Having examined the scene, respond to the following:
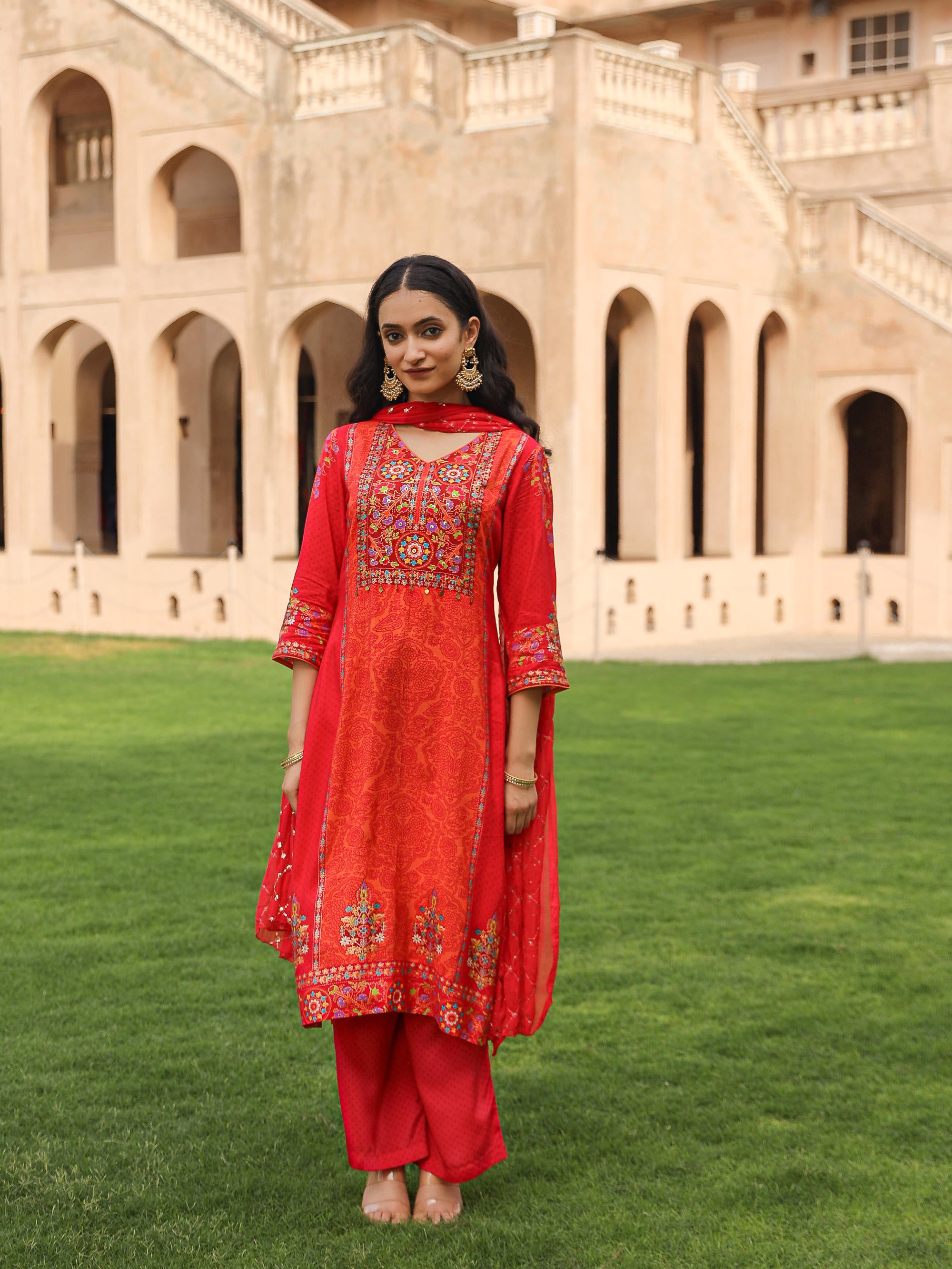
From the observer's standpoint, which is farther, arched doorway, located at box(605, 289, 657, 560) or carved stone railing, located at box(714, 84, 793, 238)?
carved stone railing, located at box(714, 84, 793, 238)

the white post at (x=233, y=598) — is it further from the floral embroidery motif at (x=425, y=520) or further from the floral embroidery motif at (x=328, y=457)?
the floral embroidery motif at (x=425, y=520)

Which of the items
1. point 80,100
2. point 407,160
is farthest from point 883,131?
point 80,100

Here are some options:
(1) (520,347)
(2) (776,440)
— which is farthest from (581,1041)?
(2) (776,440)

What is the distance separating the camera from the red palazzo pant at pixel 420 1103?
371cm

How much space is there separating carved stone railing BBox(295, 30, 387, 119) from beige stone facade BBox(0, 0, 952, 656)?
0.12ft

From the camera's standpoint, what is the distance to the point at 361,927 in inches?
144

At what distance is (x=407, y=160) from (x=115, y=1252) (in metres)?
16.3

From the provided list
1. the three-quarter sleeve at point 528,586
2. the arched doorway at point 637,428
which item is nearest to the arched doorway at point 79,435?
the arched doorway at point 637,428

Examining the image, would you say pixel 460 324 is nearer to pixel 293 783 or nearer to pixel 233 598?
pixel 293 783

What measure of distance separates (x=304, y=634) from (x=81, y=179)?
21301 mm

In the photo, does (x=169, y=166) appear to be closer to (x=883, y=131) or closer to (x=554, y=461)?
(x=554, y=461)

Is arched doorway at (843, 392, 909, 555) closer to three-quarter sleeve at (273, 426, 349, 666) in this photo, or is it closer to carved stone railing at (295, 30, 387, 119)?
carved stone railing at (295, 30, 387, 119)

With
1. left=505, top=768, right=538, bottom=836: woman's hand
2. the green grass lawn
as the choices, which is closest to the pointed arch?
the green grass lawn

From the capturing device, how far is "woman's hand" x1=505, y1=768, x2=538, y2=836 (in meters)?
3.72
